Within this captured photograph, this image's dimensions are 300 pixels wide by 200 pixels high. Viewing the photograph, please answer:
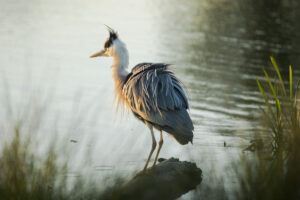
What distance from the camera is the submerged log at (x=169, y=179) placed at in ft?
17.8

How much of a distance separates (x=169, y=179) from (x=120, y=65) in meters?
2.55

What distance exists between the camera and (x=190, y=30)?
18.4m

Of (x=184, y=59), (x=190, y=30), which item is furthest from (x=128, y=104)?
(x=190, y=30)

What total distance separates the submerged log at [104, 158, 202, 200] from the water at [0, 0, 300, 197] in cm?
20

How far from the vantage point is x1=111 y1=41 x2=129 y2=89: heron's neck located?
8234 millimetres

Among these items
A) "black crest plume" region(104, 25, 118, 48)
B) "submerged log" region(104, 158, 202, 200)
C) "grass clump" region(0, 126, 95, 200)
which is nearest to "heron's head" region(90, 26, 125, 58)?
"black crest plume" region(104, 25, 118, 48)

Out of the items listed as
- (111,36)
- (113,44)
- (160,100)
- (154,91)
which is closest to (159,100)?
(160,100)

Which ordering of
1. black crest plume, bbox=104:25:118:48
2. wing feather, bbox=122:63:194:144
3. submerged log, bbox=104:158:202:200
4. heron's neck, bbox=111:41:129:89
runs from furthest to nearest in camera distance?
black crest plume, bbox=104:25:118:48, heron's neck, bbox=111:41:129:89, wing feather, bbox=122:63:194:144, submerged log, bbox=104:158:202:200

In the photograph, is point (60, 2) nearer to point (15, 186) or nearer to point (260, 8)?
point (260, 8)

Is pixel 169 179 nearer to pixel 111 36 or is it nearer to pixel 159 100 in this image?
pixel 159 100

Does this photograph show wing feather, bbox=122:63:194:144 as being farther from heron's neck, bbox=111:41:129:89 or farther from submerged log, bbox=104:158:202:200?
heron's neck, bbox=111:41:129:89

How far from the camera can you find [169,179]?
6.27 metres

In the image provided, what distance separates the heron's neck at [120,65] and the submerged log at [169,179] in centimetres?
169

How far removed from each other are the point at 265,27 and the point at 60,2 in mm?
7737
